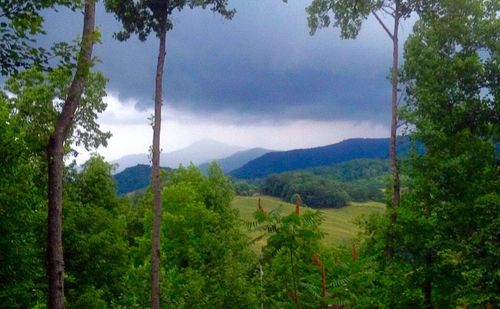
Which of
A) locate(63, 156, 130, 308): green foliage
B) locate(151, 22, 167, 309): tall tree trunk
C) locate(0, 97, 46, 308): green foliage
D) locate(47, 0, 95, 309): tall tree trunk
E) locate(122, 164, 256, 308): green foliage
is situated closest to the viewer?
locate(47, 0, 95, 309): tall tree trunk

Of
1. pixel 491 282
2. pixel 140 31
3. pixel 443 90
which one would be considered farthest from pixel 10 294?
pixel 443 90

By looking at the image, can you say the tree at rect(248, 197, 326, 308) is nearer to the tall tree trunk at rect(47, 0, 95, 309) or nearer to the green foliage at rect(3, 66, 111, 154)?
the tall tree trunk at rect(47, 0, 95, 309)

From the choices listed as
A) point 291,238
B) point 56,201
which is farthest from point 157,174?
point 291,238

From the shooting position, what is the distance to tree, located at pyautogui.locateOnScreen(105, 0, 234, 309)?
17.0 m

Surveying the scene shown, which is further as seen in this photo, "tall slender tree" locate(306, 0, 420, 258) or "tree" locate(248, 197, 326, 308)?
"tall slender tree" locate(306, 0, 420, 258)

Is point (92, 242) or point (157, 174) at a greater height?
point (157, 174)

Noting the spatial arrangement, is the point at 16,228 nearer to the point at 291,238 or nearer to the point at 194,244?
the point at 291,238

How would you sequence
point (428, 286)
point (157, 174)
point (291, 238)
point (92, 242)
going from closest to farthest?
point (291, 238)
point (157, 174)
point (428, 286)
point (92, 242)

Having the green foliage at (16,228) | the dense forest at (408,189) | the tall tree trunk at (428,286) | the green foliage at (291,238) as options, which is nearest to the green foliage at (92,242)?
the dense forest at (408,189)

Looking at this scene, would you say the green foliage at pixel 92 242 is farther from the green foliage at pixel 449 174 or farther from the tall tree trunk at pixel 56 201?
the green foliage at pixel 449 174

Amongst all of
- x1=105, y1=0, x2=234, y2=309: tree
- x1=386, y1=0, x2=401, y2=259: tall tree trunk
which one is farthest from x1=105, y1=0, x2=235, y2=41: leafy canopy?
x1=386, y1=0, x2=401, y2=259: tall tree trunk

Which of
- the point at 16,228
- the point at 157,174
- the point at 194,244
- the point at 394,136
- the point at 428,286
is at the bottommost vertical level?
the point at 194,244

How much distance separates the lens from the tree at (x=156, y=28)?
671 inches

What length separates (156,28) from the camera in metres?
17.6
